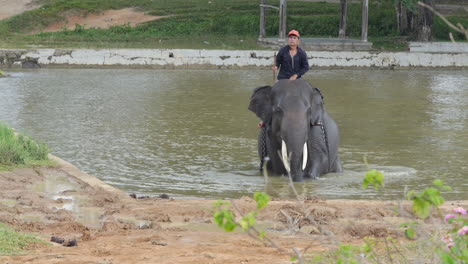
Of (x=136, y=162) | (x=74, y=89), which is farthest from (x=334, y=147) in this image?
(x=74, y=89)

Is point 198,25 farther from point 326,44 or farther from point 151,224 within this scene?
point 151,224

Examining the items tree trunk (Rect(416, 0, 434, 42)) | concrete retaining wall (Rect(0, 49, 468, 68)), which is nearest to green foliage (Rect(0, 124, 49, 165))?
concrete retaining wall (Rect(0, 49, 468, 68))

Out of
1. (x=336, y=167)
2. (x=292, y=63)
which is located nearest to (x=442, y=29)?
(x=336, y=167)

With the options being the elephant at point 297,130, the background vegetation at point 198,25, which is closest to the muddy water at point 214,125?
the elephant at point 297,130

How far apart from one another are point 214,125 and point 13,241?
37.5ft

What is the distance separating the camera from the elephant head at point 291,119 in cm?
1299

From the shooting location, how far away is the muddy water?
13570 millimetres

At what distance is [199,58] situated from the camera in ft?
105

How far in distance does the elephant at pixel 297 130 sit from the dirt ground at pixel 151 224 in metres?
2.27

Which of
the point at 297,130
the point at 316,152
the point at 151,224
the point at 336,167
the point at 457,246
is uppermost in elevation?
the point at 457,246

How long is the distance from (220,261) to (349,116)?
45.4 ft

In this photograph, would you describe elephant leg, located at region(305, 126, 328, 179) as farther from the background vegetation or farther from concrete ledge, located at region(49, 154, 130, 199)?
the background vegetation

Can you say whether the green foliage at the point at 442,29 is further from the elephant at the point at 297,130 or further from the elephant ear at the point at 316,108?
the elephant ear at the point at 316,108

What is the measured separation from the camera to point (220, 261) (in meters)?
7.79
